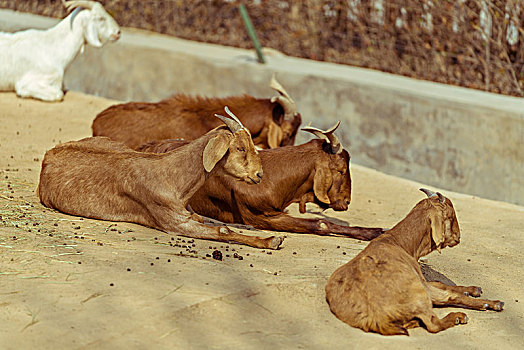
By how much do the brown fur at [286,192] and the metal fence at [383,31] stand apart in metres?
4.59

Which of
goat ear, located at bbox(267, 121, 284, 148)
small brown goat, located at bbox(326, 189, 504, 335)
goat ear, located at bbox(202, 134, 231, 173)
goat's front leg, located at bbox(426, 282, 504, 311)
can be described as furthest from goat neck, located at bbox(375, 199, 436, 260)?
goat ear, located at bbox(267, 121, 284, 148)

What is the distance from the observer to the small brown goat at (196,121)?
8.45m

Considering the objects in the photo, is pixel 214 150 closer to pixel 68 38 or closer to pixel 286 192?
pixel 286 192

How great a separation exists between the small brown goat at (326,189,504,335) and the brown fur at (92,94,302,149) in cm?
326

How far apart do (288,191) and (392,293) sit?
7.14 feet

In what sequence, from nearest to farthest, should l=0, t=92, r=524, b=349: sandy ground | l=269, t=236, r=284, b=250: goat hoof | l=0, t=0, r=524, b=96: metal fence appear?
l=0, t=92, r=524, b=349: sandy ground, l=269, t=236, r=284, b=250: goat hoof, l=0, t=0, r=524, b=96: metal fence

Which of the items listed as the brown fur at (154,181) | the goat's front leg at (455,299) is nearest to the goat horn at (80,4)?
the brown fur at (154,181)

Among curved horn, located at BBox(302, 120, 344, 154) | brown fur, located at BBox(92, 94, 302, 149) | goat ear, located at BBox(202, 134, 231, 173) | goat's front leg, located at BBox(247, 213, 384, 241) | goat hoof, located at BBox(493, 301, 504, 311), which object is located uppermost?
goat ear, located at BBox(202, 134, 231, 173)

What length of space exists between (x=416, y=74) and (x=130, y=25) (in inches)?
234

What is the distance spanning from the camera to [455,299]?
5285 mm

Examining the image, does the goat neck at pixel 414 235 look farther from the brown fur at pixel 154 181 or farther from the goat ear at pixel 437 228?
the brown fur at pixel 154 181

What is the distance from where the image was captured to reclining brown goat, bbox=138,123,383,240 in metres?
6.78

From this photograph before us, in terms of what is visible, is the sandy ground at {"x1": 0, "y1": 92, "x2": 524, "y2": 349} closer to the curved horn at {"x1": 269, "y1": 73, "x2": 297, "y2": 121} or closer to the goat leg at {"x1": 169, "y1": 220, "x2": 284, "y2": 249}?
the goat leg at {"x1": 169, "y1": 220, "x2": 284, "y2": 249}

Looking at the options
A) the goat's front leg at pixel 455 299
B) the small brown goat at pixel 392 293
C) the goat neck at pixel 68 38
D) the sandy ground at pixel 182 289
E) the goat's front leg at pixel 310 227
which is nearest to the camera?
the sandy ground at pixel 182 289
